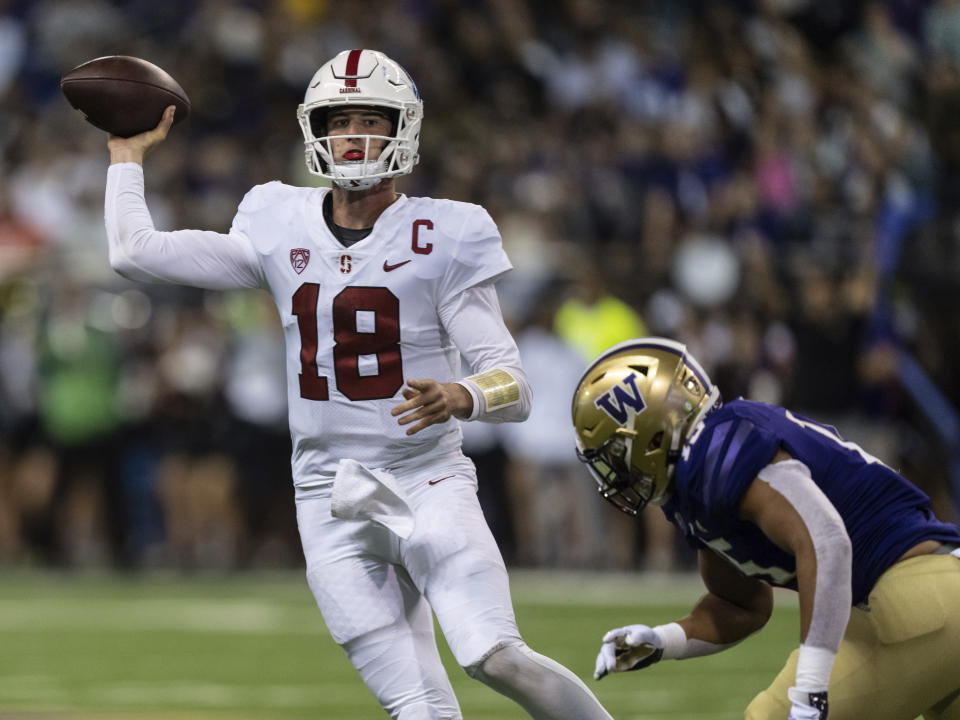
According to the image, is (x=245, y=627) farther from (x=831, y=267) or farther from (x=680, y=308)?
(x=831, y=267)

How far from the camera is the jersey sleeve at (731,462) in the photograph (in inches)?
128

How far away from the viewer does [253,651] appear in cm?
769

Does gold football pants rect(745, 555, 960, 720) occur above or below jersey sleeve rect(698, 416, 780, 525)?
below

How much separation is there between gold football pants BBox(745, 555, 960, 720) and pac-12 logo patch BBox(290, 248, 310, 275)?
4.89ft

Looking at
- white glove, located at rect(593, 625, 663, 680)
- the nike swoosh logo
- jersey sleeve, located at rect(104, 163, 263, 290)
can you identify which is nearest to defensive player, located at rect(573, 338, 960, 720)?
white glove, located at rect(593, 625, 663, 680)

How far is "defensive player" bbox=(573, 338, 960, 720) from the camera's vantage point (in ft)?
10.8

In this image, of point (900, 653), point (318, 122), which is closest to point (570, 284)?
point (318, 122)

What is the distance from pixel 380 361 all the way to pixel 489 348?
26 centimetres

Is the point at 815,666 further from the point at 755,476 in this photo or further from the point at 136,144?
the point at 136,144

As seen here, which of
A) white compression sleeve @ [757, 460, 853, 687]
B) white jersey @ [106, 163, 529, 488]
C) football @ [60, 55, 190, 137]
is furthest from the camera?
football @ [60, 55, 190, 137]

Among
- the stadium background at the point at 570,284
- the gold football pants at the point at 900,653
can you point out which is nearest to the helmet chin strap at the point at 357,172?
the gold football pants at the point at 900,653

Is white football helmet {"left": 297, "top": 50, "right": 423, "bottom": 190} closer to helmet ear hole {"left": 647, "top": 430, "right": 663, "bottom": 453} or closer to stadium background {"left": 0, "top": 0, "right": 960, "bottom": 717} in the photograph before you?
helmet ear hole {"left": 647, "top": 430, "right": 663, "bottom": 453}

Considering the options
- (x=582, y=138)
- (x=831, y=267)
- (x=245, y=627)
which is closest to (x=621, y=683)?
(x=245, y=627)

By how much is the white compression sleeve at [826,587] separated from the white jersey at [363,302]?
Result: 0.95m
